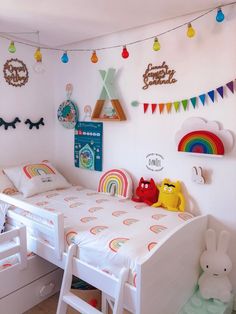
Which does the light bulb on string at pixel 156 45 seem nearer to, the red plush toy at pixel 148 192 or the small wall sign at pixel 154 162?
the small wall sign at pixel 154 162

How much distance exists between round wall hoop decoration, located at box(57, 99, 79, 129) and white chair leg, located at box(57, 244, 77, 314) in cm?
158

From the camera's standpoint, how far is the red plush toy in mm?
2301

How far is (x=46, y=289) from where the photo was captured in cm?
208

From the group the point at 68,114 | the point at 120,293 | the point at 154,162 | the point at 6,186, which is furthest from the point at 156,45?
the point at 6,186

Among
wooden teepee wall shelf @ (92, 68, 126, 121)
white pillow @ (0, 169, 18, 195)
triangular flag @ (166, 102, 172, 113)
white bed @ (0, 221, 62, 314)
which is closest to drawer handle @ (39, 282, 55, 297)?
white bed @ (0, 221, 62, 314)

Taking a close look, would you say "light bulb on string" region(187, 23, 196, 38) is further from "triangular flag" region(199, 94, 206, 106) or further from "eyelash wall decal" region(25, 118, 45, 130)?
"eyelash wall decal" region(25, 118, 45, 130)

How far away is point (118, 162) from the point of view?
262 centimetres

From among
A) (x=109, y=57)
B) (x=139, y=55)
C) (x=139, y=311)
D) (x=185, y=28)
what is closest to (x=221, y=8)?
(x=185, y=28)

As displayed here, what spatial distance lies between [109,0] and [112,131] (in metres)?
1.16

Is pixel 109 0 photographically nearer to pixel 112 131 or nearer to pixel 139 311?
pixel 112 131

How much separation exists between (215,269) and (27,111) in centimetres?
232

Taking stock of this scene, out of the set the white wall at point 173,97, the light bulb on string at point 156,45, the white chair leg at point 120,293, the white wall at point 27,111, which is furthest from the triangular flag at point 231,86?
the white wall at point 27,111

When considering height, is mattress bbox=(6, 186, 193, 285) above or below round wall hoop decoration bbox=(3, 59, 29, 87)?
below

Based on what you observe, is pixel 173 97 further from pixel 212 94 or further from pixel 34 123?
pixel 34 123
